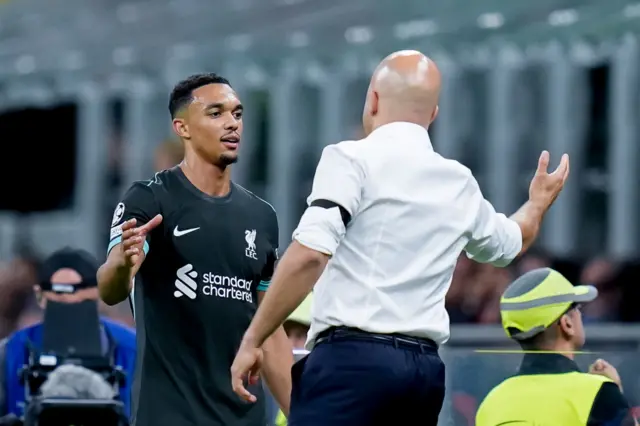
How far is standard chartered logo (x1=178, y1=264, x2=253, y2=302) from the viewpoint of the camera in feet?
21.9

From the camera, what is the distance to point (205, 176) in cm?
688

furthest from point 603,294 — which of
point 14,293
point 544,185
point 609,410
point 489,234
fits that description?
point 489,234

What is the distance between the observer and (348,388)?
225 inches

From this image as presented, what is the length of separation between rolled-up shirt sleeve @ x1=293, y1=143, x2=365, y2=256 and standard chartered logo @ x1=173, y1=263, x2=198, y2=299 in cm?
111

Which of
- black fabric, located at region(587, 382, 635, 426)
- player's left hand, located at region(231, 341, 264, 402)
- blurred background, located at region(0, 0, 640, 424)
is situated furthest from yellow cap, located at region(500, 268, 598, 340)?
blurred background, located at region(0, 0, 640, 424)

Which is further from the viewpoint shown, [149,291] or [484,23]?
[484,23]

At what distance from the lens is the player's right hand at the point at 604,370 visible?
7.23 meters

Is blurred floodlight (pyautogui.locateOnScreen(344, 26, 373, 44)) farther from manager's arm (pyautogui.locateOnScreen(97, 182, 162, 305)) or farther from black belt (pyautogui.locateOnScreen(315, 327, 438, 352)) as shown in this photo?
black belt (pyautogui.locateOnScreen(315, 327, 438, 352))

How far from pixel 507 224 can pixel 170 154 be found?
1445cm

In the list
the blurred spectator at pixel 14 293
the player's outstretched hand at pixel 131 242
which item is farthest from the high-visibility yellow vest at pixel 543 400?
the blurred spectator at pixel 14 293

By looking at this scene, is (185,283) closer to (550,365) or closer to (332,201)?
(332,201)

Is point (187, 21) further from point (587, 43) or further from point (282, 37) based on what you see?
point (587, 43)

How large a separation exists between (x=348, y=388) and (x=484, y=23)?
12.2m

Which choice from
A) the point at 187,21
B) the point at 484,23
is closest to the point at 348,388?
the point at 484,23
